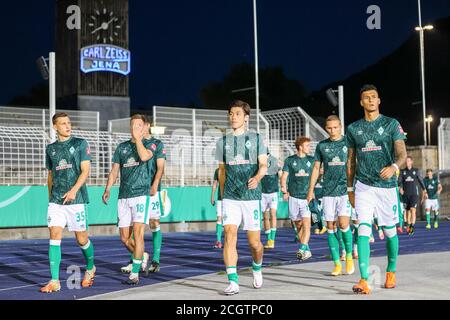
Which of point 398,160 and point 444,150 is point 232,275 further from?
point 444,150

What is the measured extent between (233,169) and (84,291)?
2.42 m

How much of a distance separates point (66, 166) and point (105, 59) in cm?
3847

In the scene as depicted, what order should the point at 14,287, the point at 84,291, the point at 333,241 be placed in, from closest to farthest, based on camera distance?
the point at 84,291 → the point at 14,287 → the point at 333,241

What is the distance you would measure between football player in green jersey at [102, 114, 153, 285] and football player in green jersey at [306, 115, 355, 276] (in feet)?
8.02

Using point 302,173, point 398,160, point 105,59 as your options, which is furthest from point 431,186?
point 105,59

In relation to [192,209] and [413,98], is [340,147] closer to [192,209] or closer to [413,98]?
[192,209]

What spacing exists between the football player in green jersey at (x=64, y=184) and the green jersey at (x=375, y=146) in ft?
11.0

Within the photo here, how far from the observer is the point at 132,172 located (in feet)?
35.5

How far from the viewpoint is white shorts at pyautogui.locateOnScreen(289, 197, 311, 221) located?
1459cm

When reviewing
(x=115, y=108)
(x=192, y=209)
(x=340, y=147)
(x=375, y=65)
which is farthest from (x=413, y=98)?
(x=340, y=147)

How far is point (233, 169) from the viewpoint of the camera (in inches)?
366

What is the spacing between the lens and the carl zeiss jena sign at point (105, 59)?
47.1m

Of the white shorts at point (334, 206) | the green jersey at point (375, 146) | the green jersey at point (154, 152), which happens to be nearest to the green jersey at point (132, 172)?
the green jersey at point (154, 152)

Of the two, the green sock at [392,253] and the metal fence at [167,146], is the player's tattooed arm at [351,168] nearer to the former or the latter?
the green sock at [392,253]
